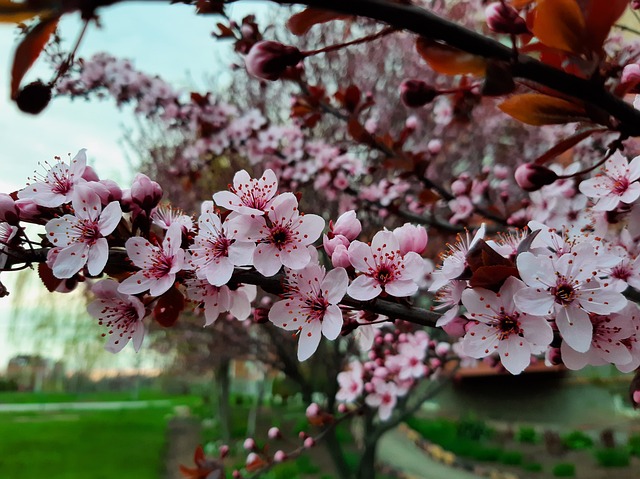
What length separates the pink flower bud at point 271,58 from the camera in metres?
0.60

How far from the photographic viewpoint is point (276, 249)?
0.72 metres

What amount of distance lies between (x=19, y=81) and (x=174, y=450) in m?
8.52

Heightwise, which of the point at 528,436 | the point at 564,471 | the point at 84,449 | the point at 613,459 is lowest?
the point at 84,449

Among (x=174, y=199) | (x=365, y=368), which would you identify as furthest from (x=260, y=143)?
(x=174, y=199)

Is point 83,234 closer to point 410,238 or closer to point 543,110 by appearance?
point 410,238

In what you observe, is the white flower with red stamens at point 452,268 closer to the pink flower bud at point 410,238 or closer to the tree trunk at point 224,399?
the pink flower bud at point 410,238

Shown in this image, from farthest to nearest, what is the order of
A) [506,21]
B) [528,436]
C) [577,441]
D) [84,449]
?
[84,449] < [528,436] < [577,441] < [506,21]

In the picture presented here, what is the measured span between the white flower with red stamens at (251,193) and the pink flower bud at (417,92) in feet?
0.73

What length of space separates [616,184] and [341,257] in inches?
23.8

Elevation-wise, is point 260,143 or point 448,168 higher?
point 448,168

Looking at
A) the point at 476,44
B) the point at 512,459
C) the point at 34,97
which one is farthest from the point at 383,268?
the point at 512,459

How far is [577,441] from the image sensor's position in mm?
6195

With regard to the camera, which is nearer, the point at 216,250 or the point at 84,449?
the point at 216,250

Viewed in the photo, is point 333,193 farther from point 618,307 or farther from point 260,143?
point 618,307
